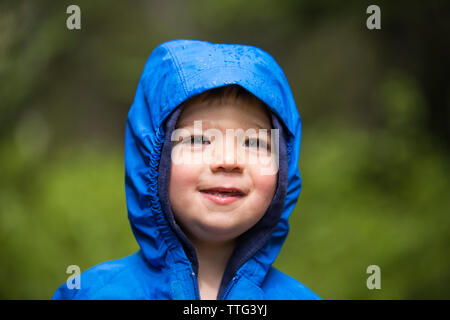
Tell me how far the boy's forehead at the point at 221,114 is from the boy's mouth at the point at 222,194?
0.77 feet

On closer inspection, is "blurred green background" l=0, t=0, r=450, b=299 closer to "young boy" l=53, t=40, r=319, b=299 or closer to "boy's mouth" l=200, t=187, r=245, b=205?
"young boy" l=53, t=40, r=319, b=299

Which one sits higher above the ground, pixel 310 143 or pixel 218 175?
pixel 310 143

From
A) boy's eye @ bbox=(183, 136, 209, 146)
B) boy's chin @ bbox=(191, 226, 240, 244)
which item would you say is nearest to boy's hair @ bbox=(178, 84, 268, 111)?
boy's eye @ bbox=(183, 136, 209, 146)

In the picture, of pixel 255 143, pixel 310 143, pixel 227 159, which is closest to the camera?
pixel 227 159

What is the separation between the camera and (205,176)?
190cm

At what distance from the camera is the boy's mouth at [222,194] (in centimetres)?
192

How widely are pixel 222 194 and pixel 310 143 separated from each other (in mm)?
4460

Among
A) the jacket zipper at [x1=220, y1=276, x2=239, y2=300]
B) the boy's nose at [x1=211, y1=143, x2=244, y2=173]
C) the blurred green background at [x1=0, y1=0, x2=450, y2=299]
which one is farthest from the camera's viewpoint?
the blurred green background at [x1=0, y1=0, x2=450, y2=299]

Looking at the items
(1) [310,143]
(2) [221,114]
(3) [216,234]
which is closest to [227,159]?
(2) [221,114]

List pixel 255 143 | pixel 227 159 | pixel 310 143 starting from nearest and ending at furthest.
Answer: pixel 227 159 < pixel 255 143 < pixel 310 143

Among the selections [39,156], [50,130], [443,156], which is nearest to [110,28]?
[50,130]

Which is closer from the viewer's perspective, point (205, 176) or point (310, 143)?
point (205, 176)

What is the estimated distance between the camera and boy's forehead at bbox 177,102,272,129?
1941mm

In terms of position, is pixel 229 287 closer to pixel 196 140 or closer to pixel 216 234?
pixel 216 234
